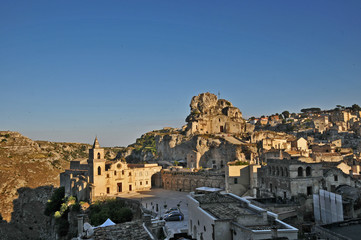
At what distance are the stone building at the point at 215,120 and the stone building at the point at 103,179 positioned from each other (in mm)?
23736

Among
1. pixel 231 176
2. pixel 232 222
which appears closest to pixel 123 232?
pixel 232 222

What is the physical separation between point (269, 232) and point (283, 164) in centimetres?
1572

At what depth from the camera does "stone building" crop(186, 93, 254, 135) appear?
7381 centimetres

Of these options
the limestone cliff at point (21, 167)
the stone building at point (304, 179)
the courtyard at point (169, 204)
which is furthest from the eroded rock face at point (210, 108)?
the stone building at point (304, 179)

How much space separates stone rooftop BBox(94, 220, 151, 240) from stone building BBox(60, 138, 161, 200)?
2888 cm

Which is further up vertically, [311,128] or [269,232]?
[311,128]

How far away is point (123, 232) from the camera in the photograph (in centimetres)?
1462

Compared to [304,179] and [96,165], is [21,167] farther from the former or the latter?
[304,179]

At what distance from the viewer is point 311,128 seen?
94.4 meters

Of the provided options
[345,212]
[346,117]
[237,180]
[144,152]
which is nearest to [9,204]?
[144,152]

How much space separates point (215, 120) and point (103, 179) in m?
38.4

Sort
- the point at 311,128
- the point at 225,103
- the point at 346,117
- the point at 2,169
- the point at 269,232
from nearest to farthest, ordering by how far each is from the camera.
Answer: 1. the point at 269,232
2. the point at 2,169
3. the point at 225,103
4. the point at 311,128
5. the point at 346,117

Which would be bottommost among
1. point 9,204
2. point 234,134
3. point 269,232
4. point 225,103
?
point 9,204

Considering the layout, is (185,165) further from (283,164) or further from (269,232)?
(269,232)
